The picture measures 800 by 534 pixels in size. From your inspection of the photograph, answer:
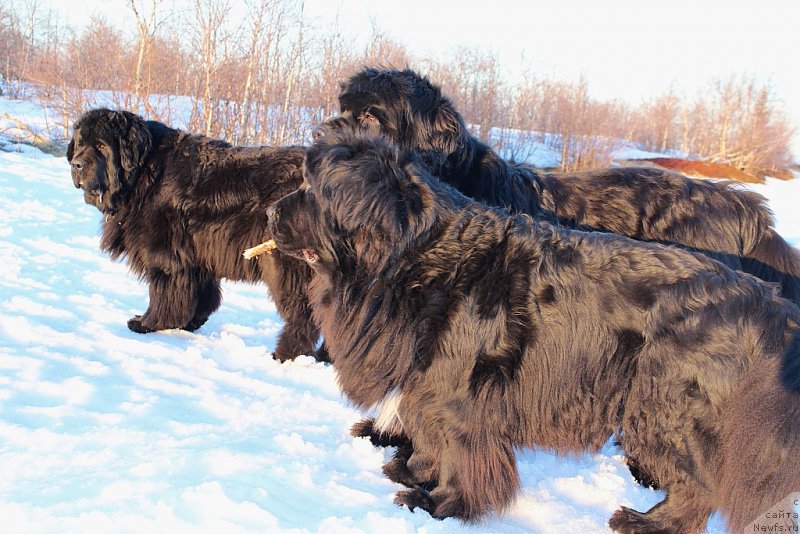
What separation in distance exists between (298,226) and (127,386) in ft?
5.13

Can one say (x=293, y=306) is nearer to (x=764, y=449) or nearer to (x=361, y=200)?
(x=361, y=200)

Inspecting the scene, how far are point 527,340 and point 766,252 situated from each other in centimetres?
207

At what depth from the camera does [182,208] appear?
183 inches

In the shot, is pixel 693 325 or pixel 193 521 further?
pixel 693 325

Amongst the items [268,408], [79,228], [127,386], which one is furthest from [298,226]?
[79,228]

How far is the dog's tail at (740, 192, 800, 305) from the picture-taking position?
138 inches

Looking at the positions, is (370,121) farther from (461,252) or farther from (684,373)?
(684,373)

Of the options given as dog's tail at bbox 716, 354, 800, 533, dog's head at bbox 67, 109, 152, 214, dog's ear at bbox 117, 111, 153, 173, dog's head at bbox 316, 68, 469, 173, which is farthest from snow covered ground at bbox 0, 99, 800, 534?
dog's head at bbox 316, 68, 469, 173

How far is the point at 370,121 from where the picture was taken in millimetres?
3711

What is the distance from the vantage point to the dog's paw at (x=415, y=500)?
259cm

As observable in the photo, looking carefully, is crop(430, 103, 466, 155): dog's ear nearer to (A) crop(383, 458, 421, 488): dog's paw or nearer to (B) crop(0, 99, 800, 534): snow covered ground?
(B) crop(0, 99, 800, 534): snow covered ground

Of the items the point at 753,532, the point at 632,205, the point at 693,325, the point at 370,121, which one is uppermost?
the point at 370,121

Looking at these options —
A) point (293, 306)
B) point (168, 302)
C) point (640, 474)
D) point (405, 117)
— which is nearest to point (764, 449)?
point (640, 474)

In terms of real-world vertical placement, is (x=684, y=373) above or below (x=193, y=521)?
above
